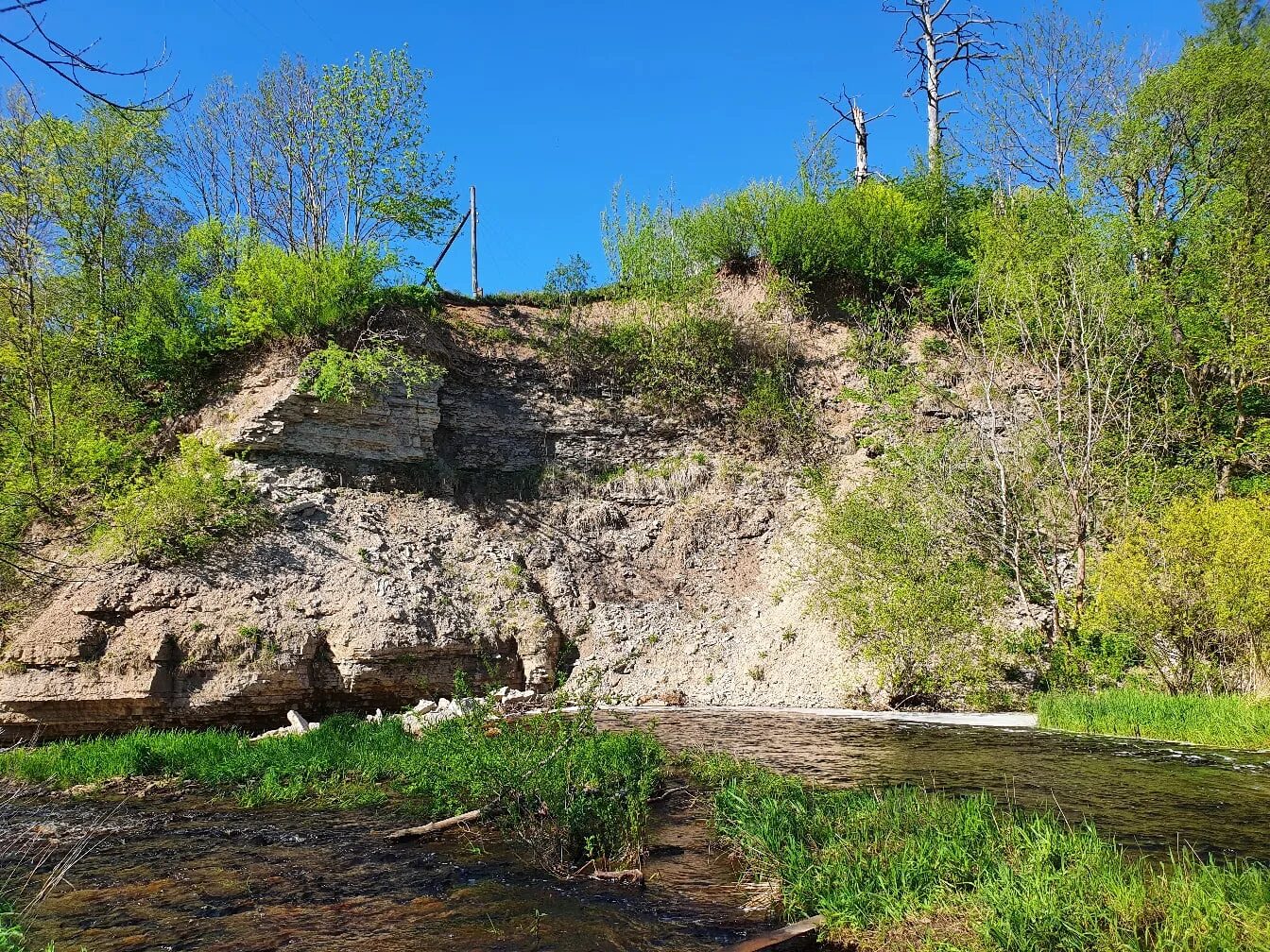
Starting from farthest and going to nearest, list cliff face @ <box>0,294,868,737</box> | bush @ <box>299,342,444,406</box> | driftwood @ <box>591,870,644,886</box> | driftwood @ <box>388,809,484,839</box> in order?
bush @ <box>299,342,444,406</box>, cliff face @ <box>0,294,868,737</box>, driftwood @ <box>388,809,484,839</box>, driftwood @ <box>591,870,644,886</box>

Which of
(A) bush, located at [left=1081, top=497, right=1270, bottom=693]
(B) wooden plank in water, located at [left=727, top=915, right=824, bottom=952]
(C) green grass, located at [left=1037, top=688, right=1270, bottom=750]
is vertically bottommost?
(C) green grass, located at [left=1037, top=688, right=1270, bottom=750]

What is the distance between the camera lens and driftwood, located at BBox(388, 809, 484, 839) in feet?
24.7

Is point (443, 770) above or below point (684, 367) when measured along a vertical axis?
below

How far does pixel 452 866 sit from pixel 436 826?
2.98ft

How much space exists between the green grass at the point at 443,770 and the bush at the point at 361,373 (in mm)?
11077

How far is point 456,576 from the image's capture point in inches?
819

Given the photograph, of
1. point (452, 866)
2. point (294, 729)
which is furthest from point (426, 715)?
point (452, 866)

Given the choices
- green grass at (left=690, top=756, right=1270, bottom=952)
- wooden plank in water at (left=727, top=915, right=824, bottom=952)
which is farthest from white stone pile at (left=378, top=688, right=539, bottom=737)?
wooden plank in water at (left=727, top=915, right=824, bottom=952)

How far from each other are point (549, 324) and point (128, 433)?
14.8 m

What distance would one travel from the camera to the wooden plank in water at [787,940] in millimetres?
4660

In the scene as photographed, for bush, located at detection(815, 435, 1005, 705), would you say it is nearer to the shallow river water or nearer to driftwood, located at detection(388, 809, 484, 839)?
the shallow river water

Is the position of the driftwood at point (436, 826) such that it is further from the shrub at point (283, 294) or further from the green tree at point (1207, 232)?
the green tree at point (1207, 232)

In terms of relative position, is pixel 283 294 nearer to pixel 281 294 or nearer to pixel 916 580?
pixel 281 294

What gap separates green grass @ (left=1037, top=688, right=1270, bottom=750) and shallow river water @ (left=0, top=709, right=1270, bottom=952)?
3.14 ft
